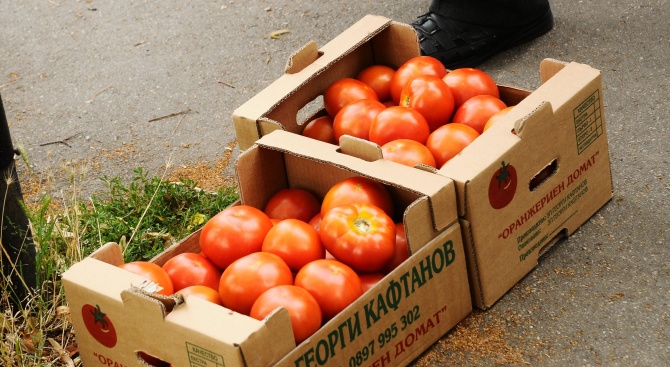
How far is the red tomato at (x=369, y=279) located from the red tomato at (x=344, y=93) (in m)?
0.84

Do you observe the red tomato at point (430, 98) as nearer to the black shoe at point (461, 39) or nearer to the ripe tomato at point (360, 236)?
the ripe tomato at point (360, 236)

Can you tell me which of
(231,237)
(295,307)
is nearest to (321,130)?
(231,237)

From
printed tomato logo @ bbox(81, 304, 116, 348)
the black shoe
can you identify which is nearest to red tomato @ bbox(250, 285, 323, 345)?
printed tomato logo @ bbox(81, 304, 116, 348)

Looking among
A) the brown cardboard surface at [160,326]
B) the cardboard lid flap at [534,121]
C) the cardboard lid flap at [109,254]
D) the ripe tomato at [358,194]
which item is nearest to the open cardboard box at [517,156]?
the cardboard lid flap at [534,121]

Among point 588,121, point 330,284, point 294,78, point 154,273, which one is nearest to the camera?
point 330,284

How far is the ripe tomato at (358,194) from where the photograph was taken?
301 cm

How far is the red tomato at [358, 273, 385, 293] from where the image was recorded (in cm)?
289

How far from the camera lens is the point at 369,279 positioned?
2918 mm

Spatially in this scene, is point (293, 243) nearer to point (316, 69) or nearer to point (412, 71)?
point (316, 69)

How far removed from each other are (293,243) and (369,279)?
24cm

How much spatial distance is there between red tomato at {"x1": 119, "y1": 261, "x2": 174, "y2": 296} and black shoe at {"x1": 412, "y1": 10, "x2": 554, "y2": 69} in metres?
2.12

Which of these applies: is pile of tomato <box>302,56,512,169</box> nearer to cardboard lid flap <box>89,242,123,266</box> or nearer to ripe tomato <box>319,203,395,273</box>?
ripe tomato <box>319,203,395,273</box>

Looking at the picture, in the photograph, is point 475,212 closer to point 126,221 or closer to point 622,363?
point 622,363

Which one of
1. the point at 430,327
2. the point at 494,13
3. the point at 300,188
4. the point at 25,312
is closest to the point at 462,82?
the point at 300,188
